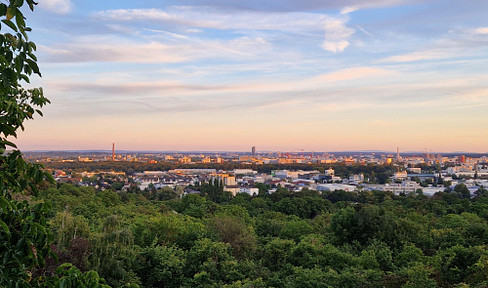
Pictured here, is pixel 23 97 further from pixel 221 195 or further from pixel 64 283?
pixel 221 195

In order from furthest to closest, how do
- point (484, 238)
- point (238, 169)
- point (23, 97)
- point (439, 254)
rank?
point (238, 169), point (484, 238), point (439, 254), point (23, 97)

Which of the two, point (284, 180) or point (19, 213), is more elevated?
point (19, 213)

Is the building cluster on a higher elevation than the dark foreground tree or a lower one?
lower

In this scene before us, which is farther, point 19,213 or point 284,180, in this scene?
point 284,180

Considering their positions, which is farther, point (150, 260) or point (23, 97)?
point (150, 260)

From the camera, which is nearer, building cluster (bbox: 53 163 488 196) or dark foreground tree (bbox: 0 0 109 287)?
dark foreground tree (bbox: 0 0 109 287)

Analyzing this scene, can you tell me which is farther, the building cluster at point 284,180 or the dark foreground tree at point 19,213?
the building cluster at point 284,180

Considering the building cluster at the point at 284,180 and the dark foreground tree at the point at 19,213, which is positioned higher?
the dark foreground tree at the point at 19,213

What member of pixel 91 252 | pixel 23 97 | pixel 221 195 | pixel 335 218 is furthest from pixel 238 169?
pixel 23 97

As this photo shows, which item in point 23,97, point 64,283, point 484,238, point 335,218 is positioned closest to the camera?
point 64,283

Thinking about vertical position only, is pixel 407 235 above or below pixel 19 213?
below
